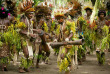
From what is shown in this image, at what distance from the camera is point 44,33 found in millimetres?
7504

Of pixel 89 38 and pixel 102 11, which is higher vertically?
pixel 102 11

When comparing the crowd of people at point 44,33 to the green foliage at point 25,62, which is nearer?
the crowd of people at point 44,33

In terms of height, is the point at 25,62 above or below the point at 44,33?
below

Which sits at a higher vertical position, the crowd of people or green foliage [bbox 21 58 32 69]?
the crowd of people

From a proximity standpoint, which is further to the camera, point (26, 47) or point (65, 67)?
point (26, 47)

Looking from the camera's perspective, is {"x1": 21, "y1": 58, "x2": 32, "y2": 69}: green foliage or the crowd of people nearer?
the crowd of people

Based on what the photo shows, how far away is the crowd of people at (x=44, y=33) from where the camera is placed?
21.1 feet

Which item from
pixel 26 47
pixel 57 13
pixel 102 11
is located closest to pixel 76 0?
pixel 102 11

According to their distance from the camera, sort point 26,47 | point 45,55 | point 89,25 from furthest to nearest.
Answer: point 89,25 < point 45,55 < point 26,47

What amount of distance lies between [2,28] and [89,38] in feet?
11.3

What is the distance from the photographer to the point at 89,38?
9.34 metres

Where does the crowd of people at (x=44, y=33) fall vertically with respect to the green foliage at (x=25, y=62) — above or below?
above

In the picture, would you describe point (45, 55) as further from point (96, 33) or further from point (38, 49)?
point (96, 33)

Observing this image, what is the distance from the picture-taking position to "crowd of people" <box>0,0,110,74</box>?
21.1ft
